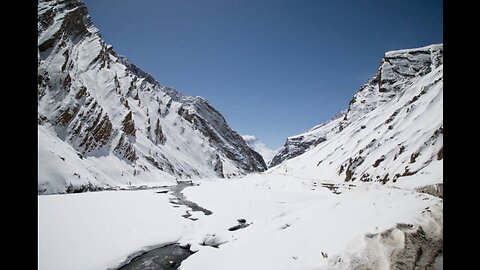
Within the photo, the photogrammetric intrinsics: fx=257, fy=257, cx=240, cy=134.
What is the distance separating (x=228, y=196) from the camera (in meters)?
33.4

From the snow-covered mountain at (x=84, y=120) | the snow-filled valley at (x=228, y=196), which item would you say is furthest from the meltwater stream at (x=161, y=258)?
the snow-covered mountain at (x=84, y=120)

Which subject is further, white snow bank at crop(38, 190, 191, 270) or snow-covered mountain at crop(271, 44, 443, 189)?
snow-covered mountain at crop(271, 44, 443, 189)

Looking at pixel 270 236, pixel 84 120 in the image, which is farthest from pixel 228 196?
A: pixel 84 120

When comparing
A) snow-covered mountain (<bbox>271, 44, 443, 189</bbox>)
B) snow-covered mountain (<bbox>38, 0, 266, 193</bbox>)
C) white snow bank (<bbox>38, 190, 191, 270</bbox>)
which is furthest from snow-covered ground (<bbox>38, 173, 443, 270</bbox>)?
snow-covered mountain (<bbox>38, 0, 266, 193</bbox>)

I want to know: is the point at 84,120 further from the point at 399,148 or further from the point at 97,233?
the point at 399,148

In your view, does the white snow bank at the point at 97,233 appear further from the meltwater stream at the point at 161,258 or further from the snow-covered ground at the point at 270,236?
the meltwater stream at the point at 161,258

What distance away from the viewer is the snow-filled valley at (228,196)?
998cm

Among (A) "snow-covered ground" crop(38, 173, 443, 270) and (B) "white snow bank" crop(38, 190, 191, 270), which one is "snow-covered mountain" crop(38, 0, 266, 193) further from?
(A) "snow-covered ground" crop(38, 173, 443, 270)

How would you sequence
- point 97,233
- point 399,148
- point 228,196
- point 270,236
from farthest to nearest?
point 228,196 → point 399,148 → point 97,233 → point 270,236

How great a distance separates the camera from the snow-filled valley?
9.98m
